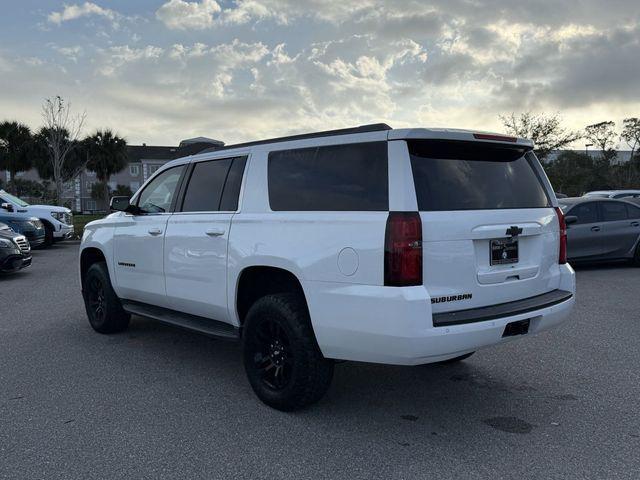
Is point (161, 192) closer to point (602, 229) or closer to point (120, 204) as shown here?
point (120, 204)

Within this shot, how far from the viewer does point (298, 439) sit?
350cm

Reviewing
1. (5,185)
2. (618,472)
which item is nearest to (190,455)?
(618,472)

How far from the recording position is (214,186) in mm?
4742

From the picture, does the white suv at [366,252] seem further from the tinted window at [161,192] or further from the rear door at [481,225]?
the tinted window at [161,192]

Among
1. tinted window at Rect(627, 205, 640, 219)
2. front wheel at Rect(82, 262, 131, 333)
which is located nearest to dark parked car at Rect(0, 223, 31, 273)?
front wheel at Rect(82, 262, 131, 333)

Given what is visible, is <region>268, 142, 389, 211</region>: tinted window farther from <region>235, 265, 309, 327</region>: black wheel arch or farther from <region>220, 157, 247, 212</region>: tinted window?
<region>235, 265, 309, 327</region>: black wheel arch

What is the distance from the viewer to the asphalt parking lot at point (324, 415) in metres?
3.15

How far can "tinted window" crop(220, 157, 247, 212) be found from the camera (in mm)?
4445

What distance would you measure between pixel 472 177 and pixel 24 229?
14421 mm

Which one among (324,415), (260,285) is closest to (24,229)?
(260,285)

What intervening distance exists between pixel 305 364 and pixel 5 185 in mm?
71993

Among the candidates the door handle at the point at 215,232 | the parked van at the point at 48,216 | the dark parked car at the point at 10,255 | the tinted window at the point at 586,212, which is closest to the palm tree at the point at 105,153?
the parked van at the point at 48,216

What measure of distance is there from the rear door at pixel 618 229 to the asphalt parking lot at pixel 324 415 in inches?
222

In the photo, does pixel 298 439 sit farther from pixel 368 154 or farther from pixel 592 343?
pixel 592 343
